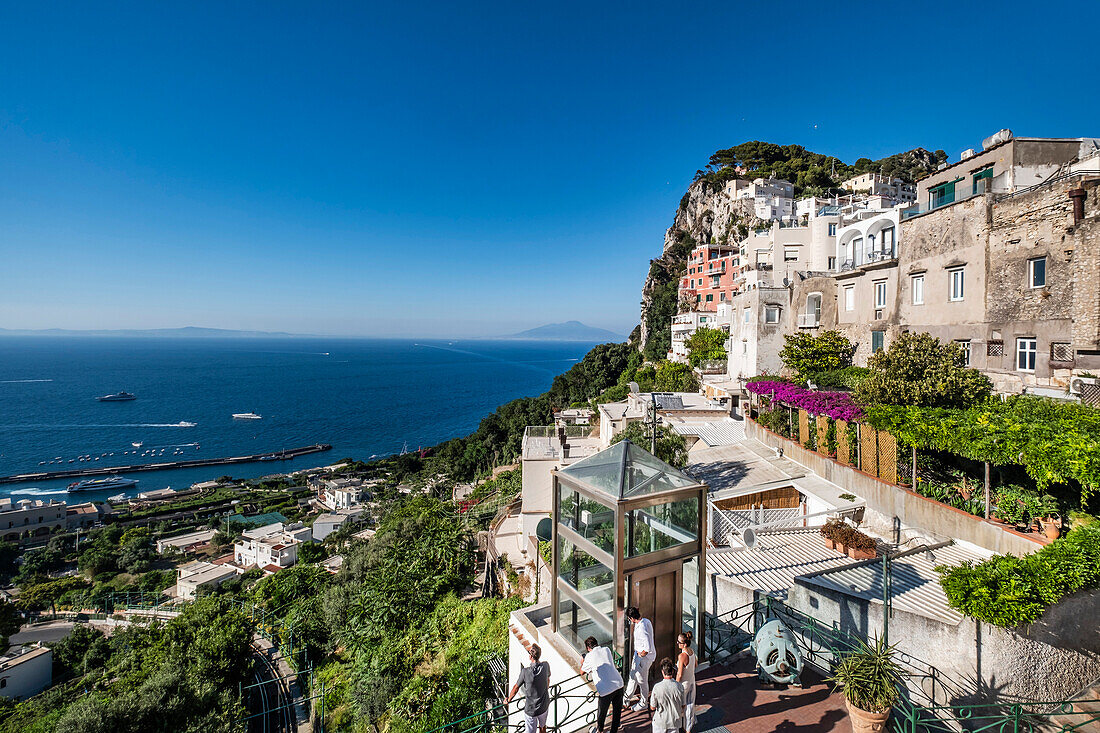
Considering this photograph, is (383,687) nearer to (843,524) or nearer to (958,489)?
(843,524)

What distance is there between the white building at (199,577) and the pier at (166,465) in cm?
4107

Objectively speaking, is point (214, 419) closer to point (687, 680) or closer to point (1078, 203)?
point (687, 680)

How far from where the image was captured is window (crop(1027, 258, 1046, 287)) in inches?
592

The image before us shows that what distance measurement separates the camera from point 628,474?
518 cm

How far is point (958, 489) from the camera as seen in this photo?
33.0ft

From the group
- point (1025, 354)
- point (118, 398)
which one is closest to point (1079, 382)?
point (1025, 354)

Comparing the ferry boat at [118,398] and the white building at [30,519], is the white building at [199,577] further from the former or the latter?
the ferry boat at [118,398]

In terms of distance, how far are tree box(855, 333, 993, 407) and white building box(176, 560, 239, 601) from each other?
3929cm

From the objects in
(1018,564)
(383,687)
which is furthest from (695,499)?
(383,687)

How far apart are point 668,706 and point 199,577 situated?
1620 inches

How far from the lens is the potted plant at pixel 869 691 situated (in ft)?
14.2

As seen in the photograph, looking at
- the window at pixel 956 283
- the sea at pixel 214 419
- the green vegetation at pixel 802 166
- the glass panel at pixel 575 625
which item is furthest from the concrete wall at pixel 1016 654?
the sea at pixel 214 419

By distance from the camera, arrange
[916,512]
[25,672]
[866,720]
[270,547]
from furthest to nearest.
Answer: [270,547], [25,672], [916,512], [866,720]

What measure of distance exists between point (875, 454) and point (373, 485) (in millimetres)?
55858
